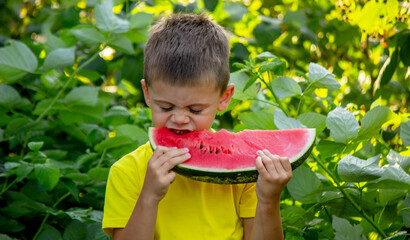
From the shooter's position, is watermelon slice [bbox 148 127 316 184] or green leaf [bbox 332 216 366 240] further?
green leaf [bbox 332 216 366 240]

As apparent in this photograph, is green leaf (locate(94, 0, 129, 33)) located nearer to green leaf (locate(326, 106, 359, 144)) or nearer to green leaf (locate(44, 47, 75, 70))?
green leaf (locate(44, 47, 75, 70))

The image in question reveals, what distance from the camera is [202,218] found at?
1.70 meters

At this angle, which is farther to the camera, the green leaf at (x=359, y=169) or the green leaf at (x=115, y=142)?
the green leaf at (x=115, y=142)

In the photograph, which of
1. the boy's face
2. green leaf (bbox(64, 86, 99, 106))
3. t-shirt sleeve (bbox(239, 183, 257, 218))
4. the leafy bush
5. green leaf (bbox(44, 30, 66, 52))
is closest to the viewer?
the boy's face

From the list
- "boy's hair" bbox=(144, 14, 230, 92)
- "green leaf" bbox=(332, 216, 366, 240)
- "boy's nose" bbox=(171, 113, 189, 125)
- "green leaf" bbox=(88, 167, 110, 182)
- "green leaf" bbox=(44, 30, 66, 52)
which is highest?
"boy's hair" bbox=(144, 14, 230, 92)

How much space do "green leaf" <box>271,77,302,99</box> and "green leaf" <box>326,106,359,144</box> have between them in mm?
209

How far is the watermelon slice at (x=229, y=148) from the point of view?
162 cm

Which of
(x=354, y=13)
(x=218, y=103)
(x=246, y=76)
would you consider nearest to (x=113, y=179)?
(x=218, y=103)

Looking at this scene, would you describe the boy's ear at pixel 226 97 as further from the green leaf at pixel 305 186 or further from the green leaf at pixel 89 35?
the green leaf at pixel 89 35

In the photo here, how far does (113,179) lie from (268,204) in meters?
0.49

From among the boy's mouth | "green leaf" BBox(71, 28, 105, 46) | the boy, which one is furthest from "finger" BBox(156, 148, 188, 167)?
"green leaf" BBox(71, 28, 105, 46)

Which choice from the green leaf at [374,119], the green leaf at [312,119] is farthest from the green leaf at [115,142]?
the green leaf at [374,119]

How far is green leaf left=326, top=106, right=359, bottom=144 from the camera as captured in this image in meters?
1.81

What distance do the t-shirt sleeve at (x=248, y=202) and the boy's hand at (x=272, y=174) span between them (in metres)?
0.21
